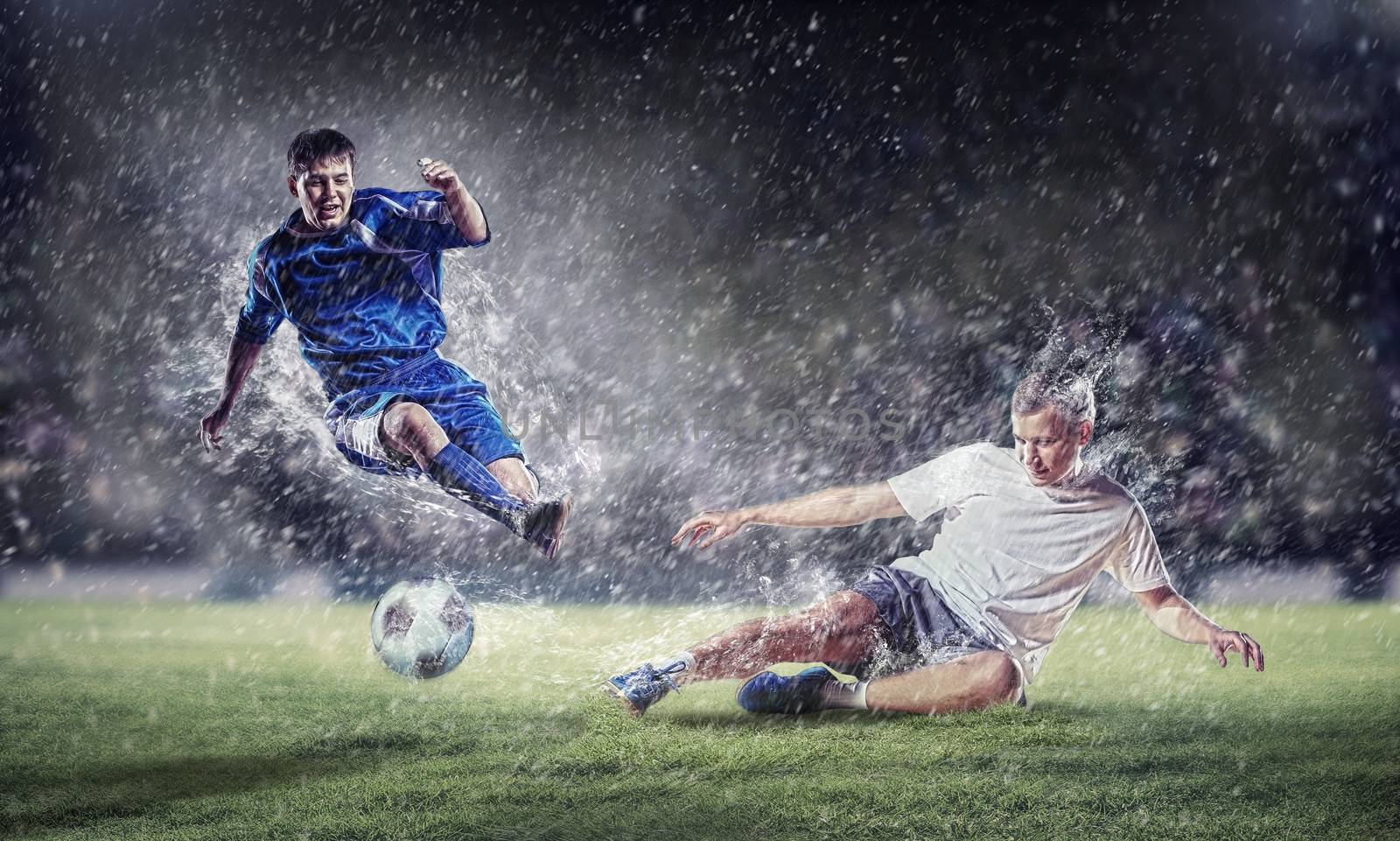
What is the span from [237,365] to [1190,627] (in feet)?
13.3

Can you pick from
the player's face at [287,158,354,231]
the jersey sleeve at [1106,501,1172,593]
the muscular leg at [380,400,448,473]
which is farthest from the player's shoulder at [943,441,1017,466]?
the player's face at [287,158,354,231]

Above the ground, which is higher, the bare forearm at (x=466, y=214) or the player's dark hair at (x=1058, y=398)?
the bare forearm at (x=466, y=214)

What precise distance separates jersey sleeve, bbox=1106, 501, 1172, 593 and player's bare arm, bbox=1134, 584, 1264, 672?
0.04 meters

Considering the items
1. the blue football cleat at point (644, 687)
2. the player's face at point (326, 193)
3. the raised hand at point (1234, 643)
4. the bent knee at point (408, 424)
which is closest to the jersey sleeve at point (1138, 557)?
the raised hand at point (1234, 643)

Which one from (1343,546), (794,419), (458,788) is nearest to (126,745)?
(458,788)

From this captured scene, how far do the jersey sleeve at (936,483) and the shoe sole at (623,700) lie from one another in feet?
4.53

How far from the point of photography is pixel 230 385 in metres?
4.49

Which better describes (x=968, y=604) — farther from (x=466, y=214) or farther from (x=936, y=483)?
(x=466, y=214)

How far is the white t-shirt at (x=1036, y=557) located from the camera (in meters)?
4.11

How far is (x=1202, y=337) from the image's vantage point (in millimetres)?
5430

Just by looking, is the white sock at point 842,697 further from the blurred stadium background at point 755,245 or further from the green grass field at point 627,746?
the blurred stadium background at point 755,245

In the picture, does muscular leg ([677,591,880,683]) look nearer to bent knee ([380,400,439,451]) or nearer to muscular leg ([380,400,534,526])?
muscular leg ([380,400,534,526])

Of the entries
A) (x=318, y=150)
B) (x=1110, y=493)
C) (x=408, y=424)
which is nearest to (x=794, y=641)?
(x=1110, y=493)

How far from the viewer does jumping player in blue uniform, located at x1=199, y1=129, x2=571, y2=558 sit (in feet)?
13.6
